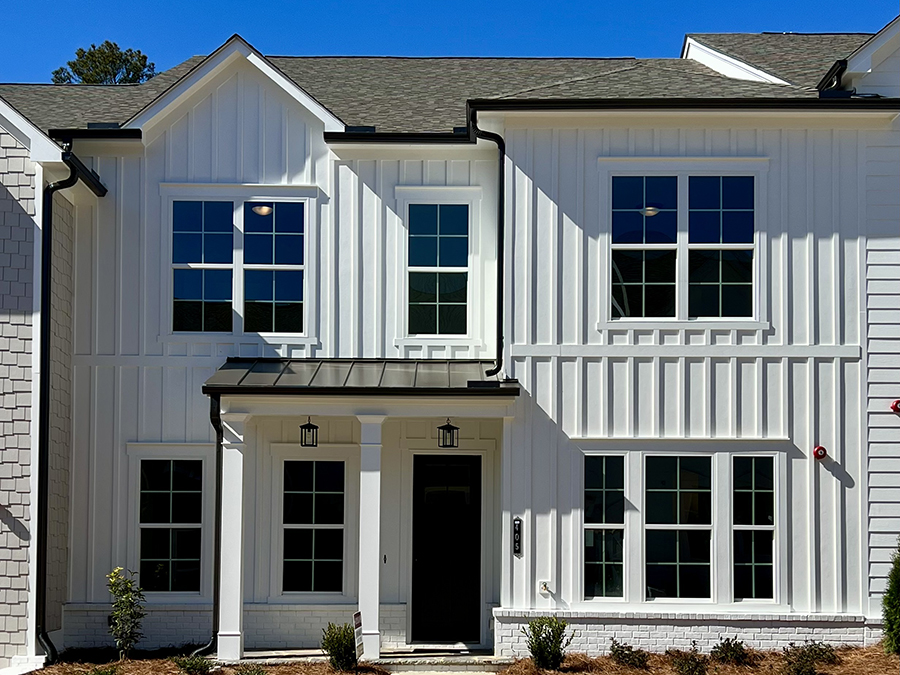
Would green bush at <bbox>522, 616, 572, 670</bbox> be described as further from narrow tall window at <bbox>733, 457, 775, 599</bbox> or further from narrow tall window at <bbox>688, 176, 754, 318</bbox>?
narrow tall window at <bbox>688, 176, 754, 318</bbox>

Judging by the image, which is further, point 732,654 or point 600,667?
point 732,654

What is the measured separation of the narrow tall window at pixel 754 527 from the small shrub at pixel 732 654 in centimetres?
58

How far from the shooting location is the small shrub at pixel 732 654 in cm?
1137

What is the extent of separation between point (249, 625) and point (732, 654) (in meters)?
5.92

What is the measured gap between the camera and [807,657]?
11.2 meters

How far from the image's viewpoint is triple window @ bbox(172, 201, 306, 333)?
13.1 metres

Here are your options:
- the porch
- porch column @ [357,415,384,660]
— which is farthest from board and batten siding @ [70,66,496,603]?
porch column @ [357,415,384,660]

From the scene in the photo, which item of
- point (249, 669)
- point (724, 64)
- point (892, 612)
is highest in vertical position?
point (724, 64)

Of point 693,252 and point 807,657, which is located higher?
point 693,252

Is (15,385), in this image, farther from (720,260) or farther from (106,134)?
(720,260)

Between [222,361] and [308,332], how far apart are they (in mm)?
1176

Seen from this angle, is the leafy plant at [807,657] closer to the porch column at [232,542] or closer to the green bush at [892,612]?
the green bush at [892,612]

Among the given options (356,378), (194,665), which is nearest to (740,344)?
(356,378)

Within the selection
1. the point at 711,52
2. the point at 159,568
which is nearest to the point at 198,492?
the point at 159,568
